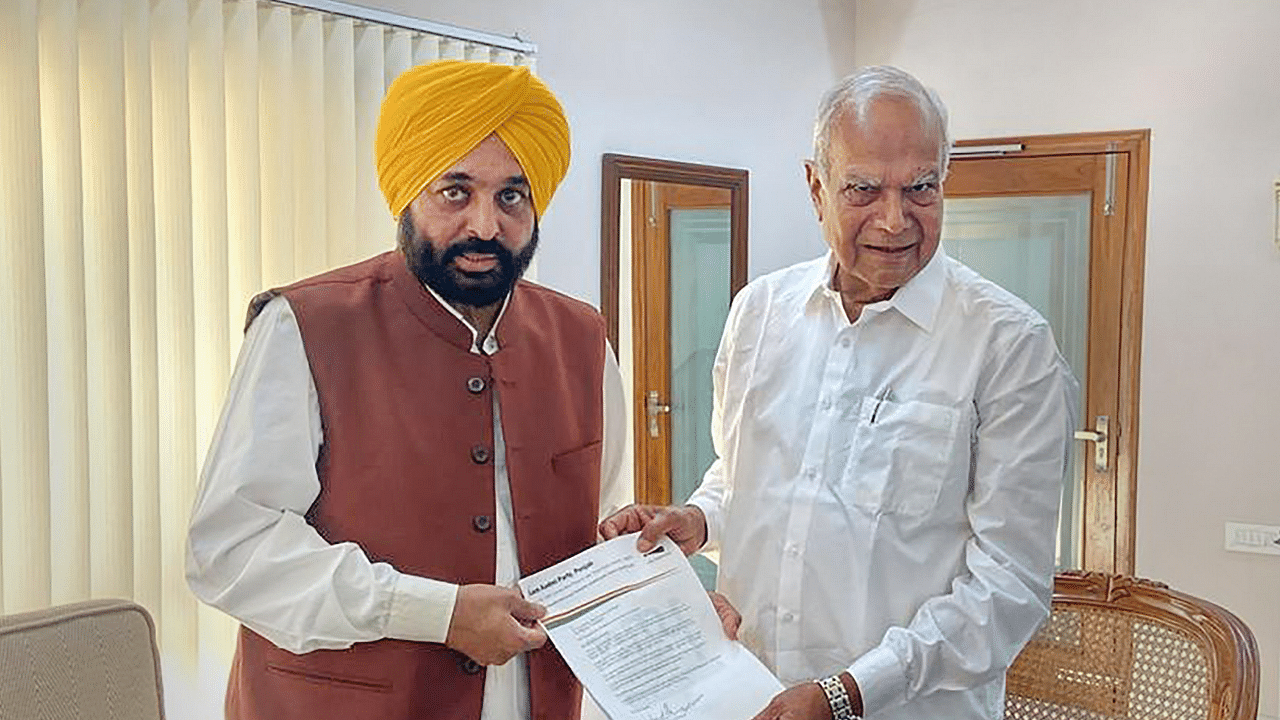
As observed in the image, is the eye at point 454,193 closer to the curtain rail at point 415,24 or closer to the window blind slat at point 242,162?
the window blind slat at point 242,162

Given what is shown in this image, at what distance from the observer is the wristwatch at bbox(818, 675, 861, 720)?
1.71 metres

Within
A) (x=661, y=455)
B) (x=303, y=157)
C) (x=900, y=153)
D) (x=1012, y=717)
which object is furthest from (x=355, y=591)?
(x=661, y=455)

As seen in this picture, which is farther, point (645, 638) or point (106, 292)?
point (106, 292)

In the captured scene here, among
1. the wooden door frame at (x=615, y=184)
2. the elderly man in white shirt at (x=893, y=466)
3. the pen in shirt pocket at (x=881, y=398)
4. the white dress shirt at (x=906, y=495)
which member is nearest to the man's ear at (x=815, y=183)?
the elderly man in white shirt at (x=893, y=466)

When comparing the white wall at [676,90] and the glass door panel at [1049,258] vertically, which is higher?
the white wall at [676,90]

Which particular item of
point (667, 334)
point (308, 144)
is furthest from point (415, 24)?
point (667, 334)

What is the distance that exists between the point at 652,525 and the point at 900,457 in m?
0.38

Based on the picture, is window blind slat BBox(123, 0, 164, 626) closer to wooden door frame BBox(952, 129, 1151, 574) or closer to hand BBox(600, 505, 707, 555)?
hand BBox(600, 505, 707, 555)

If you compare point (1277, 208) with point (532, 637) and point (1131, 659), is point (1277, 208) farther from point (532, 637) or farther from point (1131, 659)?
point (532, 637)

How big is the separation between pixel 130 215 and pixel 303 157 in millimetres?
427

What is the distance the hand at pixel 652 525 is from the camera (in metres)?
1.74

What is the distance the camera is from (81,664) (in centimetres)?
160

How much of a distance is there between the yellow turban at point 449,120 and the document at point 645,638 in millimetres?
530
